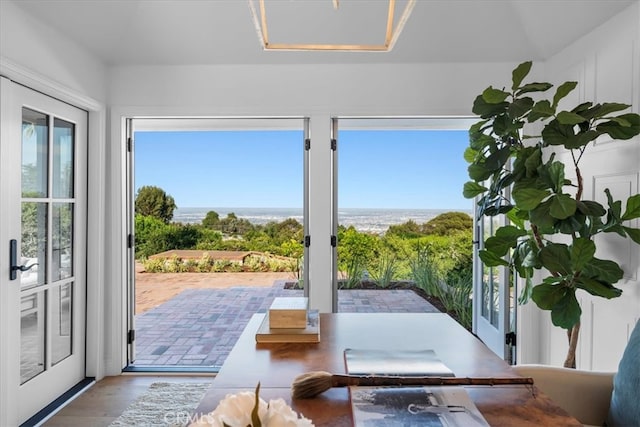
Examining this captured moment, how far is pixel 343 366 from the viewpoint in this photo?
1.20 metres

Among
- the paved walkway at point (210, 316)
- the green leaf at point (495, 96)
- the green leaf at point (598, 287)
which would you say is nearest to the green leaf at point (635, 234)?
the green leaf at point (598, 287)

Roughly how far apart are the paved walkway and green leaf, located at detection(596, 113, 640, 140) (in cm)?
218

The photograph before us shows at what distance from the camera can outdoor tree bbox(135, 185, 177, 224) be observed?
17.6 feet

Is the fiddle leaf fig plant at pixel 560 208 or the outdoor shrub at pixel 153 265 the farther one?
the outdoor shrub at pixel 153 265

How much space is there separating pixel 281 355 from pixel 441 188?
3206 millimetres

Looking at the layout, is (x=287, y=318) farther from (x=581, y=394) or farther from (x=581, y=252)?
(x=581, y=252)

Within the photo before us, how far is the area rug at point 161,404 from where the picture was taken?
2.39m

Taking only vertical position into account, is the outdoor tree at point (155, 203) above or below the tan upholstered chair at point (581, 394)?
above

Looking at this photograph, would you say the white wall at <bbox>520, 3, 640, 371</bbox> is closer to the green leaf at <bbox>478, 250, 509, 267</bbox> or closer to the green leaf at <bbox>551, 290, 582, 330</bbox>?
the green leaf at <bbox>551, 290, 582, 330</bbox>

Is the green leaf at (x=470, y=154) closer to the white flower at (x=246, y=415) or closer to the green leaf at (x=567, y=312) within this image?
the green leaf at (x=567, y=312)

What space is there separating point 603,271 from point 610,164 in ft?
2.28

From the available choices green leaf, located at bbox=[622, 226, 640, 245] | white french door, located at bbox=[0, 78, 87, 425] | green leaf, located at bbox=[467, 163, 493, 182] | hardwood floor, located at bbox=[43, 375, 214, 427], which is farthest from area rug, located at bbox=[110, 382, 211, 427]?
green leaf, located at bbox=[622, 226, 640, 245]

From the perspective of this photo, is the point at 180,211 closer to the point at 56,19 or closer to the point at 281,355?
the point at 56,19

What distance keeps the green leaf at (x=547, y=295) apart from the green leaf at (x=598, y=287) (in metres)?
0.09
